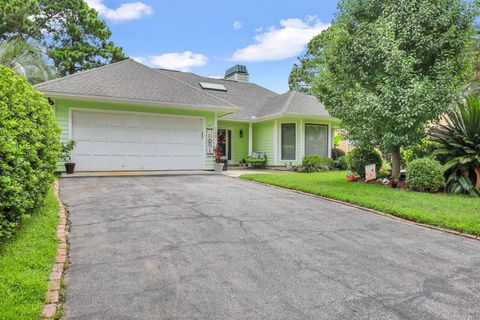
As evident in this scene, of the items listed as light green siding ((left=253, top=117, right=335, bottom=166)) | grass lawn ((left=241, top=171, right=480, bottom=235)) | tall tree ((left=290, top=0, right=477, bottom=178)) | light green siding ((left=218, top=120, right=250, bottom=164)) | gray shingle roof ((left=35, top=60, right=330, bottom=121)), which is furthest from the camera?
light green siding ((left=218, top=120, right=250, bottom=164))

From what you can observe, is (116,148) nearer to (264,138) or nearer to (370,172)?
(264,138)

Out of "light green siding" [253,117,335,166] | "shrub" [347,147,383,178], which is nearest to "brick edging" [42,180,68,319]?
"shrub" [347,147,383,178]

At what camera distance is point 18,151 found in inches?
138

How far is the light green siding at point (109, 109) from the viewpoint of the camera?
36.1 ft

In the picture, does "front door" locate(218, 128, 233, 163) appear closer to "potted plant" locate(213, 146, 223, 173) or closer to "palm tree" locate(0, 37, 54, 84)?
"potted plant" locate(213, 146, 223, 173)

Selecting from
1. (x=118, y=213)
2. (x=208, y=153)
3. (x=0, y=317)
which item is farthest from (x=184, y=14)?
(x=0, y=317)

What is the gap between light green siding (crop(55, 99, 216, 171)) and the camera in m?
11.0

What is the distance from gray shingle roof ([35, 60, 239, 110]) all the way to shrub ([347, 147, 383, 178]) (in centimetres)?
529

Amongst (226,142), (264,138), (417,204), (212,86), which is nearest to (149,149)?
(226,142)

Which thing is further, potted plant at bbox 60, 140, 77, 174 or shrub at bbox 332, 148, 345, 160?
shrub at bbox 332, 148, 345, 160

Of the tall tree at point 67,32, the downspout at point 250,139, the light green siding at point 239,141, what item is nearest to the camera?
the light green siding at point 239,141

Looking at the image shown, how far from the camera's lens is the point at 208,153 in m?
13.3

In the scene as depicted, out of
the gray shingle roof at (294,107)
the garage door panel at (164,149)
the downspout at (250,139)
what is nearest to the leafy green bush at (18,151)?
the garage door panel at (164,149)

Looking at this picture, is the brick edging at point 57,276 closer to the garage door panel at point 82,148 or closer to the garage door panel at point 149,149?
the garage door panel at point 82,148
